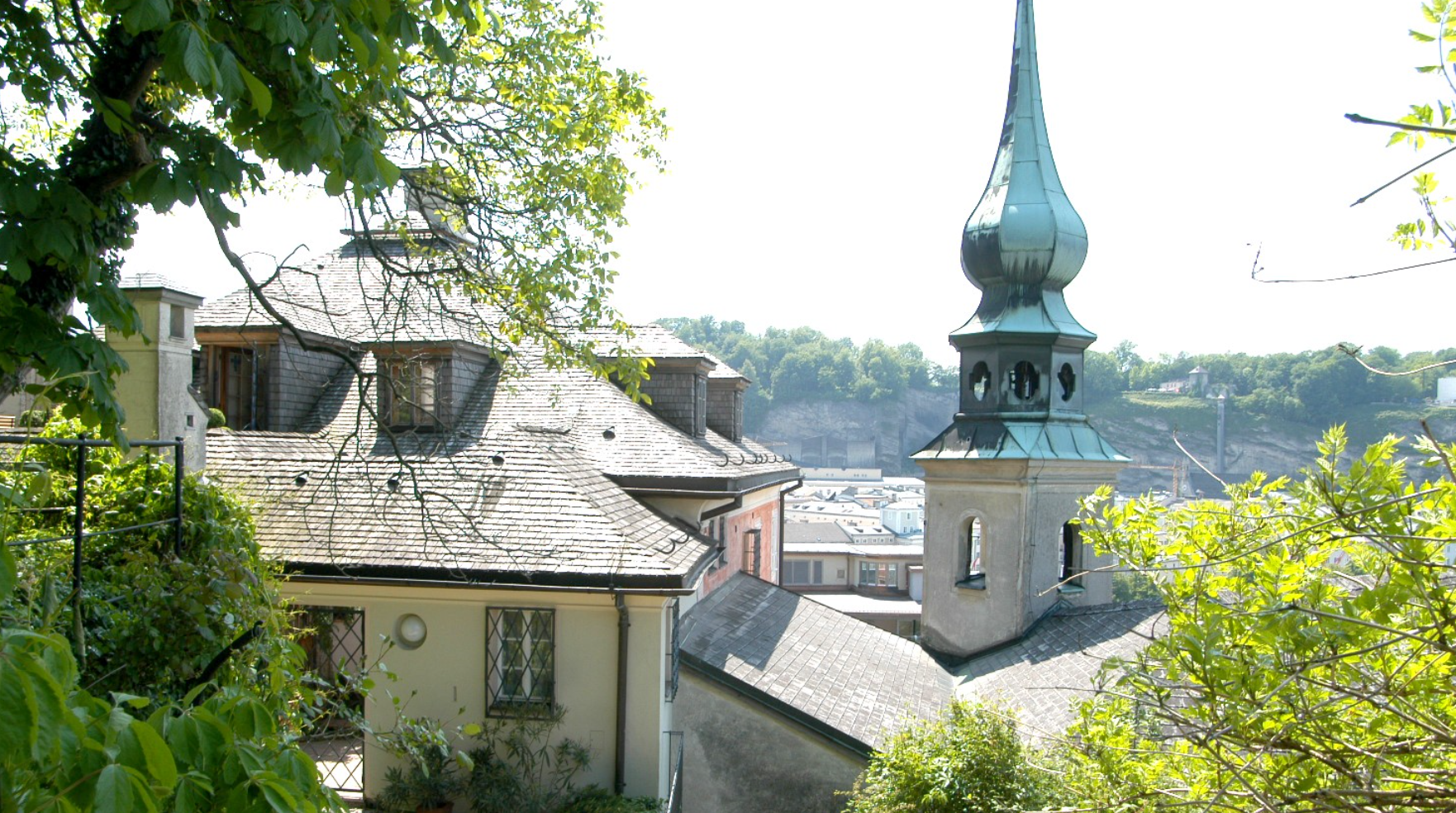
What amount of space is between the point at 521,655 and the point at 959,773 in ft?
16.0

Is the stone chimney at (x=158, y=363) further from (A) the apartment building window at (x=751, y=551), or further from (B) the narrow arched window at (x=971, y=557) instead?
(B) the narrow arched window at (x=971, y=557)

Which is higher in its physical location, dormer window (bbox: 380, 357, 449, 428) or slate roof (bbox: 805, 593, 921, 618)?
dormer window (bbox: 380, 357, 449, 428)

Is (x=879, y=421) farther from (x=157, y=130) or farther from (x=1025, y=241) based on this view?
(x=157, y=130)

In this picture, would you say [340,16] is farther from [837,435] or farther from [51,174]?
[837,435]

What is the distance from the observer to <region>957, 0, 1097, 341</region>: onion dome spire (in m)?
19.5

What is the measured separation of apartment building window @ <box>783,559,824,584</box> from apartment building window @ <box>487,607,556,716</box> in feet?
126

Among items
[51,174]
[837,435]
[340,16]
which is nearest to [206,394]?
[51,174]

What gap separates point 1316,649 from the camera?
11.1 ft

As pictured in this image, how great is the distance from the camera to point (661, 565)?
35.1ft

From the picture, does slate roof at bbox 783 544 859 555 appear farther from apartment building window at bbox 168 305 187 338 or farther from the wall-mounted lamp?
apartment building window at bbox 168 305 187 338

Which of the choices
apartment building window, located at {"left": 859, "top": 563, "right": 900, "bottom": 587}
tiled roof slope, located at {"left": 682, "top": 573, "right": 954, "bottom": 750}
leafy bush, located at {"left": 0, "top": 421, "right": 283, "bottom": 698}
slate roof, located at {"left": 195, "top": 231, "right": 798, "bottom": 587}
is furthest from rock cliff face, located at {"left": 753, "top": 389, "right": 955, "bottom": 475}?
leafy bush, located at {"left": 0, "top": 421, "right": 283, "bottom": 698}

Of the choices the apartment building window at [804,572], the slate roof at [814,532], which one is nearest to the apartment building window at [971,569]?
the apartment building window at [804,572]

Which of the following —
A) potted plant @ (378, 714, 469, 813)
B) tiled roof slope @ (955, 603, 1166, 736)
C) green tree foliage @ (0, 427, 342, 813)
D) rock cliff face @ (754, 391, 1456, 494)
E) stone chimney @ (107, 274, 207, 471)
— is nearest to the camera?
green tree foliage @ (0, 427, 342, 813)

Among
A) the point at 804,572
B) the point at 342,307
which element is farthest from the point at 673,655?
the point at 804,572
